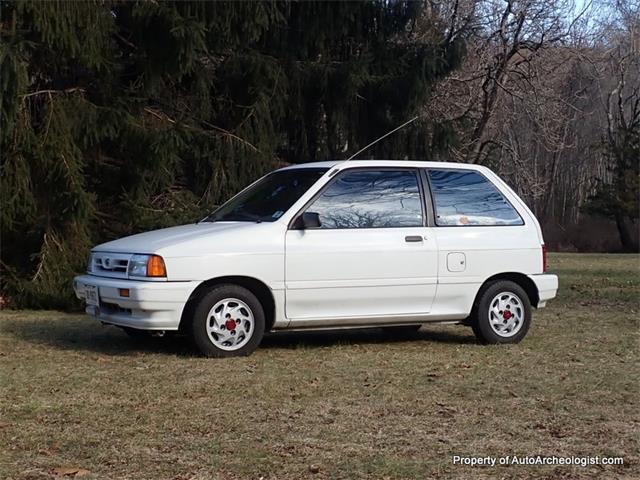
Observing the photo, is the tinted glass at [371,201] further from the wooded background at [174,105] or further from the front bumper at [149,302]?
the wooded background at [174,105]

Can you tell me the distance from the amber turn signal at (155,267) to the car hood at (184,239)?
0.19ft

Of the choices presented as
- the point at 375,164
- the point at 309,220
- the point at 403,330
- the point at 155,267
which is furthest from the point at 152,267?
the point at 403,330

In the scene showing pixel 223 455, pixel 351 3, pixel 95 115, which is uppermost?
pixel 351 3

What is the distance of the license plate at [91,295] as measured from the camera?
8.17 m

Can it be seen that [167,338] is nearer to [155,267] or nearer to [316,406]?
[155,267]

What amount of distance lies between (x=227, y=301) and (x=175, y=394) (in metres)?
1.50

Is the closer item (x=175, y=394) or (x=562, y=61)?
(x=175, y=394)

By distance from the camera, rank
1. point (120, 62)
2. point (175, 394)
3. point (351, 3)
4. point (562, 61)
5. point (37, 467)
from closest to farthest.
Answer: point (37, 467) < point (175, 394) < point (120, 62) < point (351, 3) < point (562, 61)

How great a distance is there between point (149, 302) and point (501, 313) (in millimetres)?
3454

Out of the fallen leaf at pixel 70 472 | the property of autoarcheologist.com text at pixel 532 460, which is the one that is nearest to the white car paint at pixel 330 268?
A: the fallen leaf at pixel 70 472

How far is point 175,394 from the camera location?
6.60 metres

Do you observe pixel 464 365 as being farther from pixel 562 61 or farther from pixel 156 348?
pixel 562 61

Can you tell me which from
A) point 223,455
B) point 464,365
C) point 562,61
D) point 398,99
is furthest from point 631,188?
point 223,455

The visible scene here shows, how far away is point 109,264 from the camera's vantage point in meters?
8.23
